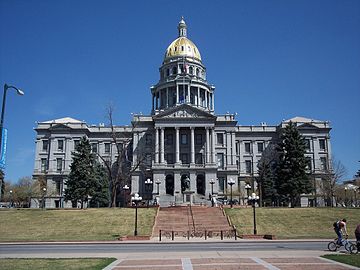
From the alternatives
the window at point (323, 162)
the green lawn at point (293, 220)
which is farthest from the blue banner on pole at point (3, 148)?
Answer: the window at point (323, 162)

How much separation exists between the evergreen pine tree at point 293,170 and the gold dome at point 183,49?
46199 millimetres

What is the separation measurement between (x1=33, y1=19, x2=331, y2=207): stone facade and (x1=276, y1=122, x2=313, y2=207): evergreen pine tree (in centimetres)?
1553

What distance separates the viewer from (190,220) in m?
43.9

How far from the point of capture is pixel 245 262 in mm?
16250

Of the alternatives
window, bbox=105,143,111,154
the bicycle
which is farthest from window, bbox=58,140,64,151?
the bicycle

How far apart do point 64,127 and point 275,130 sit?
157 ft

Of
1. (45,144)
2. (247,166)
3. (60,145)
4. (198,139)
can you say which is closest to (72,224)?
(198,139)

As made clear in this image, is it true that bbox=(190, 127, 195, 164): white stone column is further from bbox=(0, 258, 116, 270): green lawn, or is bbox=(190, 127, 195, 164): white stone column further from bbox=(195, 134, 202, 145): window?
bbox=(0, 258, 116, 270): green lawn

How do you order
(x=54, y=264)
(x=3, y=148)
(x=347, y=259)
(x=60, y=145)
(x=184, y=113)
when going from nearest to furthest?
(x=54, y=264), (x=347, y=259), (x=3, y=148), (x=184, y=113), (x=60, y=145)

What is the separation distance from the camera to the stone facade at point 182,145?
246 ft

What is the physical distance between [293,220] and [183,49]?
215ft

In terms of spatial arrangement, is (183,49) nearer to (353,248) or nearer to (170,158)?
(170,158)

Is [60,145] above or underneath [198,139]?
underneath

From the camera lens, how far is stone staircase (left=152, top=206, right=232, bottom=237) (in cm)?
3947
